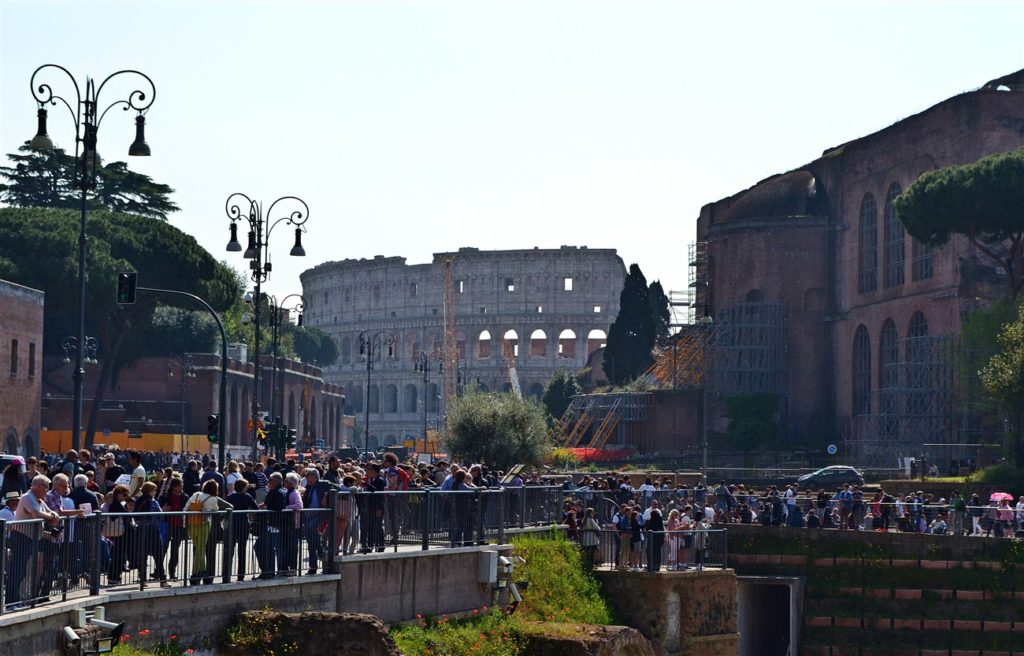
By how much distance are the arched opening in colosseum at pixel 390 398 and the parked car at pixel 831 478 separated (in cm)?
8940

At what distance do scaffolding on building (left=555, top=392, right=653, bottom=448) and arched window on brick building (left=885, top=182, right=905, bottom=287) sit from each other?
1327 centimetres

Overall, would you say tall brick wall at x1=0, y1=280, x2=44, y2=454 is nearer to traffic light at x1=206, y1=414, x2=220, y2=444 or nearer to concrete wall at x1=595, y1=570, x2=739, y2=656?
traffic light at x1=206, y1=414, x2=220, y2=444

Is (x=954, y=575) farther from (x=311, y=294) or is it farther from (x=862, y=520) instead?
(x=311, y=294)

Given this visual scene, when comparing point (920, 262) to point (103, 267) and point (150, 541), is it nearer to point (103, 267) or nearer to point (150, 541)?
point (103, 267)

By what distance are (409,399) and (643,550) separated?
117 m

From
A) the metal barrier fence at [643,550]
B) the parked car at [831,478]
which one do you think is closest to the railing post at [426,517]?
the metal barrier fence at [643,550]

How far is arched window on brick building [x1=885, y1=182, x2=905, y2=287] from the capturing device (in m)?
69.1

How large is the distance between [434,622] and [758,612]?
17190 millimetres

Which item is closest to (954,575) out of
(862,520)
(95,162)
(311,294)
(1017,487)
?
(862,520)

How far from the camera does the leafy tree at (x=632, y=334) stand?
90.6 meters

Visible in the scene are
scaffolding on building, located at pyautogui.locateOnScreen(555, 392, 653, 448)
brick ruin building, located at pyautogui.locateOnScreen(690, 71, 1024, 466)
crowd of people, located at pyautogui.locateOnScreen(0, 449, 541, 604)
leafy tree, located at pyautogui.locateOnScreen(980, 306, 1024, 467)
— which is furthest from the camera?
scaffolding on building, located at pyautogui.locateOnScreen(555, 392, 653, 448)

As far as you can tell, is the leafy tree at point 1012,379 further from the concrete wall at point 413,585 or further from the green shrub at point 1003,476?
the concrete wall at point 413,585

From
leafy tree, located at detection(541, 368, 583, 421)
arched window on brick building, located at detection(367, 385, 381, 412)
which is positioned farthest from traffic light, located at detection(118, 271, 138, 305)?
arched window on brick building, located at detection(367, 385, 381, 412)

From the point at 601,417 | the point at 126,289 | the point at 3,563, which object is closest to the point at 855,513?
the point at 126,289
